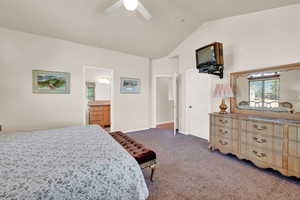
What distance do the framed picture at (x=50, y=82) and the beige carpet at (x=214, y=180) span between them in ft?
9.72

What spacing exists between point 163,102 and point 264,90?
3941 millimetres

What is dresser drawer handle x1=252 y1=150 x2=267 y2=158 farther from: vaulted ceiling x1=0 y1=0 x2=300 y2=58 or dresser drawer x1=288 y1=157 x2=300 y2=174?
vaulted ceiling x1=0 y1=0 x2=300 y2=58

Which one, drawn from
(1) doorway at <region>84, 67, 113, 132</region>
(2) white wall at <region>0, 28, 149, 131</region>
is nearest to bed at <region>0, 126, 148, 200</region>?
(2) white wall at <region>0, 28, 149, 131</region>

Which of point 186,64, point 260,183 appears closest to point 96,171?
point 260,183

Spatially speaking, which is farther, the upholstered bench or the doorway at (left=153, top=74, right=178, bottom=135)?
the doorway at (left=153, top=74, right=178, bottom=135)

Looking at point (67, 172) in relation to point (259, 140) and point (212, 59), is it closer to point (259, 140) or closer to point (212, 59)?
point (259, 140)

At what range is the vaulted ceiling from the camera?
262cm

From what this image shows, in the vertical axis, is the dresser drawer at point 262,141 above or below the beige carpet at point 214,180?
above

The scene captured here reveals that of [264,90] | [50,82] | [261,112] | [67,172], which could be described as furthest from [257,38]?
[50,82]

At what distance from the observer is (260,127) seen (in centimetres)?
225

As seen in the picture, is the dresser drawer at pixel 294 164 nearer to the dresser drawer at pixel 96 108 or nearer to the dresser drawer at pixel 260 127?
the dresser drawer at pixel 260 127

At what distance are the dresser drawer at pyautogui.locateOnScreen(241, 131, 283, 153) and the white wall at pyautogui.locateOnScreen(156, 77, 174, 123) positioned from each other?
3803 millimetres

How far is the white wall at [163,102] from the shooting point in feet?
19.8

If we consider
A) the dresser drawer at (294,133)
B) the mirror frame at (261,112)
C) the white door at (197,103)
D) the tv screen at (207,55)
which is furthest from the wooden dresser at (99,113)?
the dresser drawer at (294,133)
